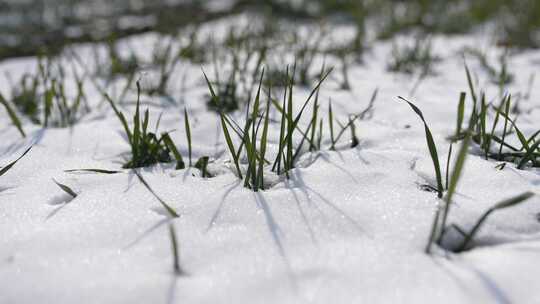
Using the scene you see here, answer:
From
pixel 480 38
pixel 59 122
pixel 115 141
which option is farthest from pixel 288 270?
pixel 480 38

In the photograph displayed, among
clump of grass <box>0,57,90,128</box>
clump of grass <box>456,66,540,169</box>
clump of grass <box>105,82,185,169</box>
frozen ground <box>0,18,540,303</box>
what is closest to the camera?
frozen ground <box>0,18,540,303</box>

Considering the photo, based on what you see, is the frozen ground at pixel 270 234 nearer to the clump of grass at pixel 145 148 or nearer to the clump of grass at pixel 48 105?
the clump of grass at pixel 145 148

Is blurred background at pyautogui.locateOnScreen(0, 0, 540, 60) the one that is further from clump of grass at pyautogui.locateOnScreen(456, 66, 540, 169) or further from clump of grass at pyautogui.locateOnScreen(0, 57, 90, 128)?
clump of grass at pyautogui.locateOnScreen(456, 66, 540, 169)

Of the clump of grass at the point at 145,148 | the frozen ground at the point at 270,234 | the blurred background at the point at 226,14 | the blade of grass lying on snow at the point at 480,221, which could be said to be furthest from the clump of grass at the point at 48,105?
the blade of grass lying on snow at the point at 480,221

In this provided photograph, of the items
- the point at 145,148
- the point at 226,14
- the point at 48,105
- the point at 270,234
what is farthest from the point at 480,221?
the point at 226,14

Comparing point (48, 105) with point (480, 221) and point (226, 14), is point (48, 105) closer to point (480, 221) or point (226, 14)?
point (480, 221)

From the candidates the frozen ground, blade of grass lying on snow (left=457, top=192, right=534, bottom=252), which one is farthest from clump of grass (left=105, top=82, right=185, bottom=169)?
blade of grass lying on snow (left=457, top=192, right=534, bottom=252)
